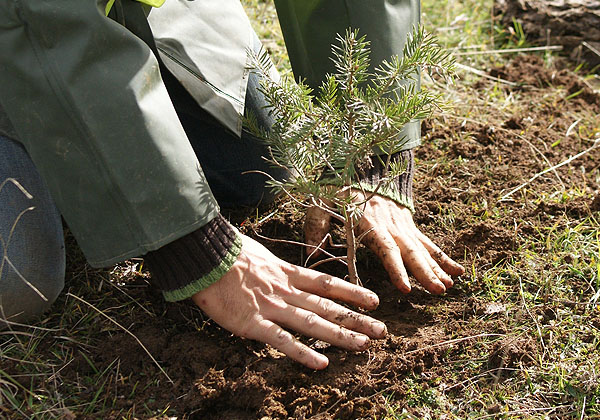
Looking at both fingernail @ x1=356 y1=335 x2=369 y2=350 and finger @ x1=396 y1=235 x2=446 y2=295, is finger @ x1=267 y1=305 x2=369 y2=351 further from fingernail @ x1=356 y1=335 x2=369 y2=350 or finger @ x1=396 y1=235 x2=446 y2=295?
finger @ x1=396 y1=235 x2=446 y2=295

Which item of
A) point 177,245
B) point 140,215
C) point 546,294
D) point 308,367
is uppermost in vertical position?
point 140,215

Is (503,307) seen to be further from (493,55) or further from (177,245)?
(493,55)

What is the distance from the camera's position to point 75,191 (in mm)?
1746

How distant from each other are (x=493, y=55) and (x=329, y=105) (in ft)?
7.27

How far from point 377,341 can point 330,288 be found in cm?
21

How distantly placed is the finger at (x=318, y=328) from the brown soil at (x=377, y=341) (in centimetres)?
6

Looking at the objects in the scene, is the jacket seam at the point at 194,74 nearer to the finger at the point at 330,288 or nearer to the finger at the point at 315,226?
the finger at the point at 315,226

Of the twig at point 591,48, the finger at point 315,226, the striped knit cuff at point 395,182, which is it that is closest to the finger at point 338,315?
the finger at point 315,226

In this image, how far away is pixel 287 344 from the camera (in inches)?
72.5

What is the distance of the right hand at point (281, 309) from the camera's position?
6.12 feet

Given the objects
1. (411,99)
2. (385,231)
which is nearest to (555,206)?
(385,231)

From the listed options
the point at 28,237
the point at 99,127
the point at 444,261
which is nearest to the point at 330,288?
the point at 444,261

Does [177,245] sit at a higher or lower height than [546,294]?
higher

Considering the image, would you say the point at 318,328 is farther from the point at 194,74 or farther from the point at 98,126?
the point at 194,74
